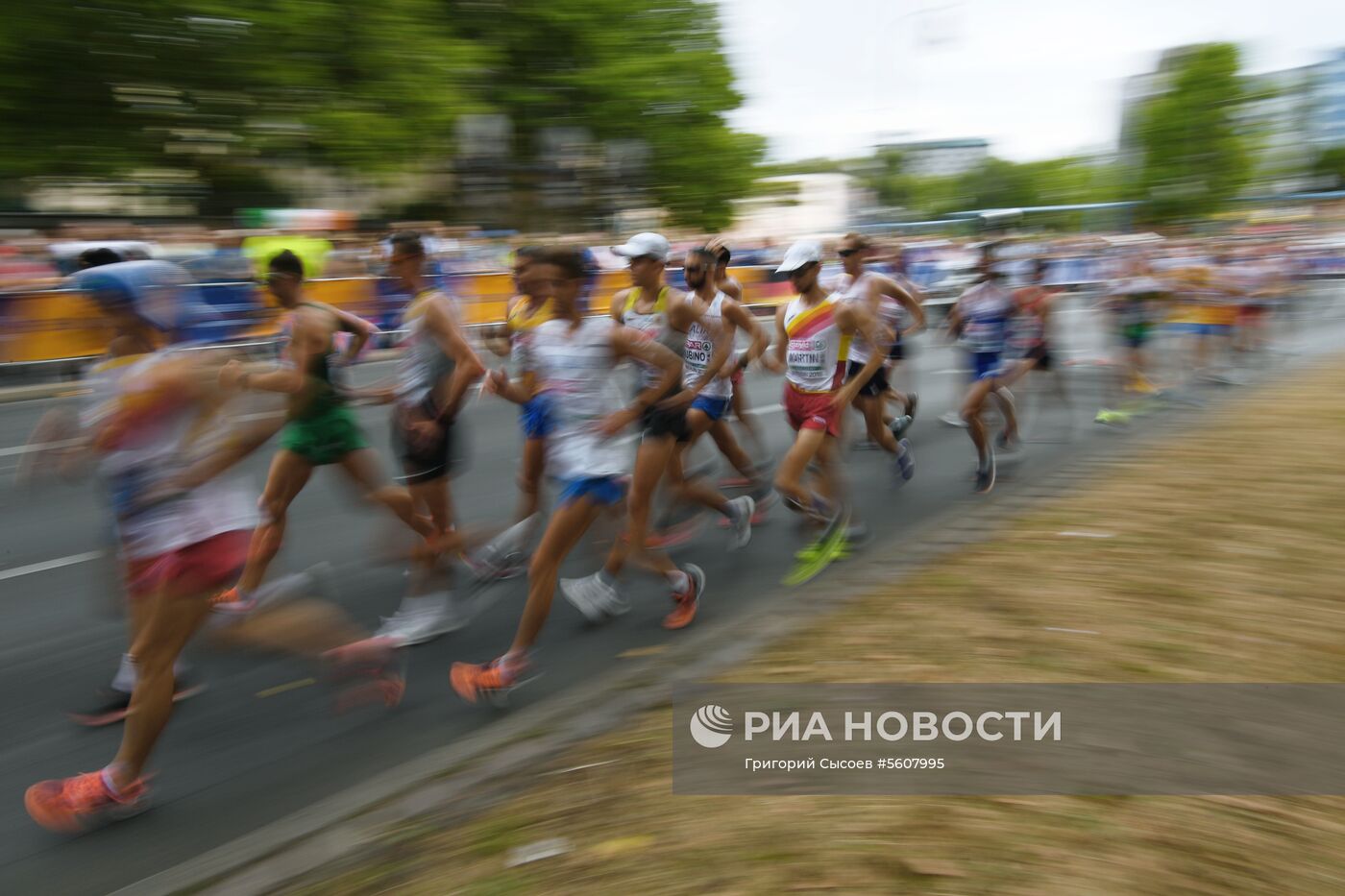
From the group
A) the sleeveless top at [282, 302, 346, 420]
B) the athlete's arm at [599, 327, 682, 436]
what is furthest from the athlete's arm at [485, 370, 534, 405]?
the athlete's arm at [599, 327, 682, 436]

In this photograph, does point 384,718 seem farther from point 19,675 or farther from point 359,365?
point 359,365

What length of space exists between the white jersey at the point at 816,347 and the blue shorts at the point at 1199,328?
844 centimetres

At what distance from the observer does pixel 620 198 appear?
1313 inches

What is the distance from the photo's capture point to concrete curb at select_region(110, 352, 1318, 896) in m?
3.26

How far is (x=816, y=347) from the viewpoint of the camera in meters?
6.21

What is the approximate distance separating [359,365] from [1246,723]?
1310cm

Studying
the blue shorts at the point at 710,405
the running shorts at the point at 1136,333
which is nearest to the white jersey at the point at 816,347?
the blue shorts at the point at 710,405

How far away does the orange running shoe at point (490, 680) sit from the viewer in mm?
4352

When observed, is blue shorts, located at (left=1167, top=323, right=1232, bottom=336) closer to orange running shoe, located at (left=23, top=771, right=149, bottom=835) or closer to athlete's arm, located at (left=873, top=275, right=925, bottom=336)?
athlete's arm, located at (left=873, top=275, right=925, bottom=336)

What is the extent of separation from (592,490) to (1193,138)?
287 ft

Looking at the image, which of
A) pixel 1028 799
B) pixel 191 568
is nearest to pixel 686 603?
pixel 1028 799

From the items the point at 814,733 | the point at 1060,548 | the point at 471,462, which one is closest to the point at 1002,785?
the point at 814,733

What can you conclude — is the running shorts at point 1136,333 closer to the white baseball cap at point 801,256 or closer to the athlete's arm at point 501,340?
the white baseball cap at point 801,256

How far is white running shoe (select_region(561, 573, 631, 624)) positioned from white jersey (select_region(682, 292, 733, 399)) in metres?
1.57
